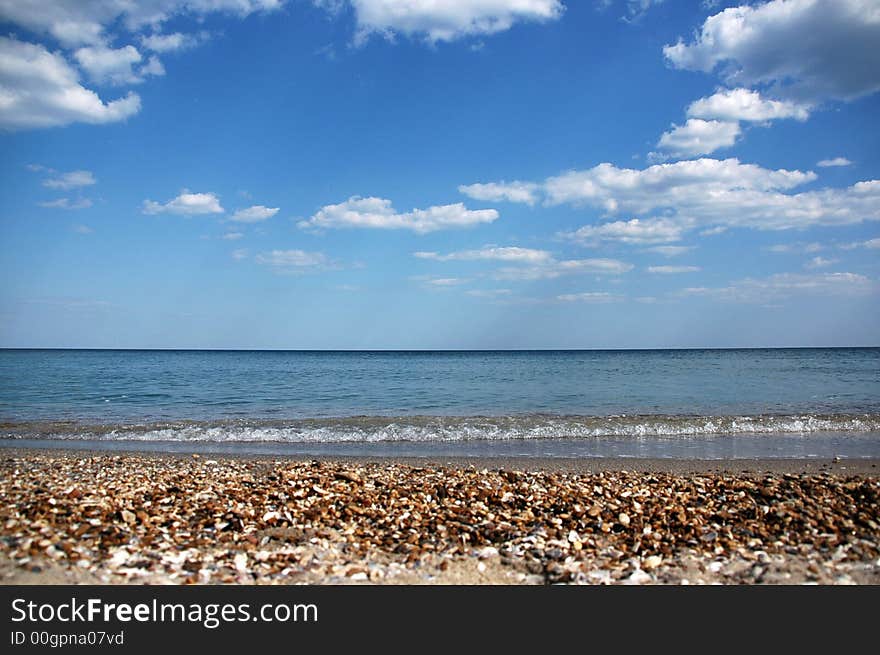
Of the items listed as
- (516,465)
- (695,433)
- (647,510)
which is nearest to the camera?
(647,510)

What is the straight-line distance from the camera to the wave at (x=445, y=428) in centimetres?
1802

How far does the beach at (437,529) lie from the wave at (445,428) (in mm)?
7464

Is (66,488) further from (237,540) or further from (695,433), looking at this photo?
(695,433)

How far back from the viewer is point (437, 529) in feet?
24.0

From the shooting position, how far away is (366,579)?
596 centimetres

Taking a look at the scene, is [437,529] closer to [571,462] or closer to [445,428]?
[571,462]

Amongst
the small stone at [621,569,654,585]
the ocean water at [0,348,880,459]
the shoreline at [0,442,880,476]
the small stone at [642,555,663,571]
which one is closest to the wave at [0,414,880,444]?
the ocean water at [0,348,880,459]

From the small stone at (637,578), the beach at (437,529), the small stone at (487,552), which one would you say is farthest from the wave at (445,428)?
the small stone at (637,578)

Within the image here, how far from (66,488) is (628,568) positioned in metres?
8.82

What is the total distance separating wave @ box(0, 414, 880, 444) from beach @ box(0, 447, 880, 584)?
24.5ft

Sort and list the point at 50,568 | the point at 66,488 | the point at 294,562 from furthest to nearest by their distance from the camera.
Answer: the point at 66,488 < the point at 294,562 < the point at 50,568

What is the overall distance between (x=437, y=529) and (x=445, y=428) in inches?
468

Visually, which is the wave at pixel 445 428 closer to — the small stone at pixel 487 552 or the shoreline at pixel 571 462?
the shoreline at pixel 571 462

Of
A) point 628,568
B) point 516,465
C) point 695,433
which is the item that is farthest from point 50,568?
point 695,433
